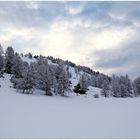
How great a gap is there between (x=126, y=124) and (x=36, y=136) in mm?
10625

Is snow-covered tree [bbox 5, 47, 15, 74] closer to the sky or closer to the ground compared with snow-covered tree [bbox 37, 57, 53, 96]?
closer to the sky

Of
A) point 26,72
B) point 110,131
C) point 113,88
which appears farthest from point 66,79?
point 110,131

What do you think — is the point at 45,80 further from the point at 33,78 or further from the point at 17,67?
the point at 17,67

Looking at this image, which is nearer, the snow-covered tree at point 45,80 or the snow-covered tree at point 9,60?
the snow-covered tree at point 45,80

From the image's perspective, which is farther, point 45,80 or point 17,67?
point 17,67

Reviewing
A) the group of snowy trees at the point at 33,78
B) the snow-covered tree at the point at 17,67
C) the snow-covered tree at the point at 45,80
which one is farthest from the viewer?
the snow-covered tree at the point at 17,67

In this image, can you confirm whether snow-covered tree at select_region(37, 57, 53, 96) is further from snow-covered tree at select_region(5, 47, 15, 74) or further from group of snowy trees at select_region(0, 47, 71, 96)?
snow-covered tree at select_region(5, 47, 15, 74)

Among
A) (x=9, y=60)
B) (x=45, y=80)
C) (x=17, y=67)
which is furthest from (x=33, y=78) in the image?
(x=9, y=60)

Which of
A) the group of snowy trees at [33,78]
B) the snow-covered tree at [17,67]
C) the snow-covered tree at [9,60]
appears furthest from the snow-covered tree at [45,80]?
the snow-covered tree at [9,60]

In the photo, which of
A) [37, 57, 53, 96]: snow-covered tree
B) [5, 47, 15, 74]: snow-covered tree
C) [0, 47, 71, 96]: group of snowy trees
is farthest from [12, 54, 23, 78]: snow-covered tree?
[37, 57, 53, 96]: snow-covered tree

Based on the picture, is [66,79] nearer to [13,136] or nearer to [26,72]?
[26,72]

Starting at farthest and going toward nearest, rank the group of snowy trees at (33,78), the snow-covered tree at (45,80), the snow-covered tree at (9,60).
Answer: the snow-covered tree at (9,60), the snow-covered tree at (45,80), the group of snowy trees at (33,78)

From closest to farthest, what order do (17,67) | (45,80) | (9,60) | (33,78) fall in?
1. (33,78)
2. (45,80)
3. (17,67)
4. (9,60)

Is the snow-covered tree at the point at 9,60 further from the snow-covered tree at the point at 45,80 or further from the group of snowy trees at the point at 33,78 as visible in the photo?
the snow-covered tree at the point at 45,80
